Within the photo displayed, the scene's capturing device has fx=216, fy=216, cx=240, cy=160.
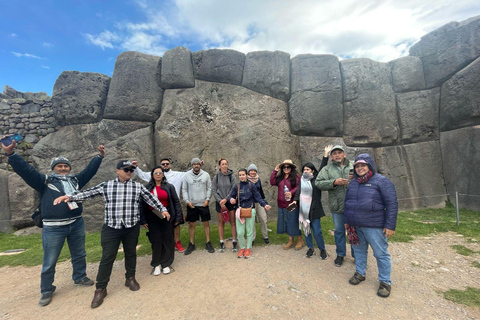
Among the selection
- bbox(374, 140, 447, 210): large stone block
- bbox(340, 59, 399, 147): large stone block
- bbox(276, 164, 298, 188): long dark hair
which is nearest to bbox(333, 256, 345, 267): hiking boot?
bbox(276, 164, 298, 188): long dark hair

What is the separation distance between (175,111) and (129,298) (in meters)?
5.96

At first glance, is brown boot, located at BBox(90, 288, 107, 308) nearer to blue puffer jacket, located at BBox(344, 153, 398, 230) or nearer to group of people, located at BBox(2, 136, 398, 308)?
group of people, located at BBox(2, 136, 398, 308)

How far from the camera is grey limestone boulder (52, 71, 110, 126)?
7.47 meters

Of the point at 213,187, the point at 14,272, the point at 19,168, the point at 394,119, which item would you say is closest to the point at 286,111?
the point at 394,119

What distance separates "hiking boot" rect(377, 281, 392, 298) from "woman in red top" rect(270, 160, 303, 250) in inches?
72.1

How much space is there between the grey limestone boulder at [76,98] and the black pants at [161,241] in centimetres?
561

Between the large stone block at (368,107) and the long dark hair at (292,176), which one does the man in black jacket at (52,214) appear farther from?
the large stone block at (368,107)

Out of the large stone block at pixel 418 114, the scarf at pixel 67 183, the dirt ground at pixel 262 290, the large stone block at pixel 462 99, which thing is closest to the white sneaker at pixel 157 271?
the dirt ground at pixel 262 290

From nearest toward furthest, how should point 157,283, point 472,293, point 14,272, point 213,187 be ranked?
point 472,293 → point 157,283 → point 14,272 → point 213,187

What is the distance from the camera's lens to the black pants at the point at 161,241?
13.3 ft

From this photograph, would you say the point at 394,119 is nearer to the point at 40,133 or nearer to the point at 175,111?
the point at 175,111

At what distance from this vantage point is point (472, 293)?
10.1 feet

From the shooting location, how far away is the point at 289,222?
483 centimetres

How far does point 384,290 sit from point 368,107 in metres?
6.79
